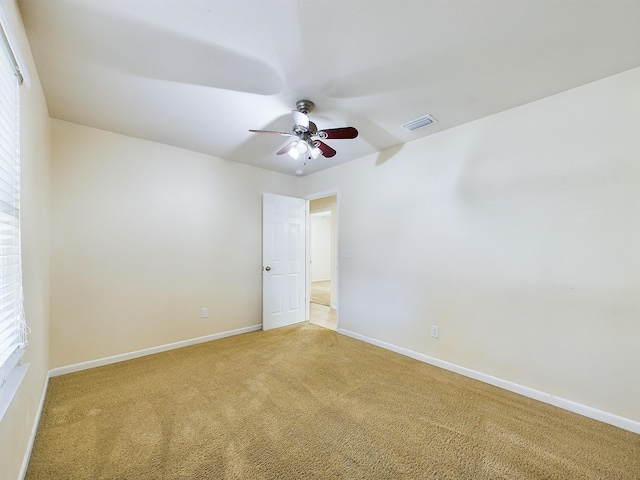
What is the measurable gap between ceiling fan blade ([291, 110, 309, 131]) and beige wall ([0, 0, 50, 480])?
1532mm

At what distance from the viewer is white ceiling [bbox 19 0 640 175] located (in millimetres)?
1444

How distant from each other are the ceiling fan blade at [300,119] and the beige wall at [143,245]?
1.98 metres

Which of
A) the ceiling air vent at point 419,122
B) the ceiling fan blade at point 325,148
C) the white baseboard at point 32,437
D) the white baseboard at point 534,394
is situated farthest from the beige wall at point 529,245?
the white baseboard at point 32,437

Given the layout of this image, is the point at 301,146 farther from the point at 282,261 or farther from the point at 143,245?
the point at 282,261

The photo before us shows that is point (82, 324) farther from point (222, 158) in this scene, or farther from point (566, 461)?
point (566, 461)

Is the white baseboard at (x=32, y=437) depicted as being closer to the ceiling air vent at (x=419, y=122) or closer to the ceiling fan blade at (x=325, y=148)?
the ceiling fan blade at (x=325, y=148)

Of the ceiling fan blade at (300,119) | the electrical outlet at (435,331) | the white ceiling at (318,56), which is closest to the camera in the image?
the white ceiling at (318,56)

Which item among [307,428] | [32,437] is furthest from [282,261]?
[32,437]

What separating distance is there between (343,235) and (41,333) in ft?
10.7

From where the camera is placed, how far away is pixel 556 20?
4.91ft

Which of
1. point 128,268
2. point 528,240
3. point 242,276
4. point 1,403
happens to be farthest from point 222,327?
point 528,240

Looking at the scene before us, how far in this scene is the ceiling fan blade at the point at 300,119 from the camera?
83.5 inches

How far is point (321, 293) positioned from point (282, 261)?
321 cm

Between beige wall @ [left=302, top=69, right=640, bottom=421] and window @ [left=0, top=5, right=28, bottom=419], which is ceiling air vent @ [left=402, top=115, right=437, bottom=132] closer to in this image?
beige wall @ [left=302, top=69, right=640, bottom=421]
